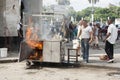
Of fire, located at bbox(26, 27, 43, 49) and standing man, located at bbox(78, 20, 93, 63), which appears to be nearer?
fire, located at bbox(26, 27, 43, 49)

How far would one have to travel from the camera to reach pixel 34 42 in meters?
13.1

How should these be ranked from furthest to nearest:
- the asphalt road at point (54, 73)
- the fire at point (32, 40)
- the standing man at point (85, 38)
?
the standing man at point (85, 38)
the fire at point (32, 40)
the asphalt road at point (54, 73)

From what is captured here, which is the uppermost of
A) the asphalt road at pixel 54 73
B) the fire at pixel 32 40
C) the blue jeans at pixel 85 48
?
the fire at pixel 32 40

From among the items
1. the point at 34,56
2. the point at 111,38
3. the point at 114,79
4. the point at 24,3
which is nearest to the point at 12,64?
the point at 34,56

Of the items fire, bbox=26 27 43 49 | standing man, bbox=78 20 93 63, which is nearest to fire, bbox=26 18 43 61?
fire, bbox=26 27 43 49

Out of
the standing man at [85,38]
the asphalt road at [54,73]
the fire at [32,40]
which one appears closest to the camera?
the asphalt road at [54,73]

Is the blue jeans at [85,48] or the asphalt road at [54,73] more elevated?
the blue jeans at [85,48]

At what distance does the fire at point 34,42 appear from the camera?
1302 cm

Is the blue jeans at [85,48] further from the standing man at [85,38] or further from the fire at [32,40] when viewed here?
the fire at [32,40]

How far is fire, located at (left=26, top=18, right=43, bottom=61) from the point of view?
1302cm

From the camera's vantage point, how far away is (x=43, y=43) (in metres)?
13.0

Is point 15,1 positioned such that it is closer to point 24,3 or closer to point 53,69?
point 24,3

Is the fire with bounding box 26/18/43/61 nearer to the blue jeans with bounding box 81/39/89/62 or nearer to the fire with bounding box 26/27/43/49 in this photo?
the fire with bounding box 26/27/43/49

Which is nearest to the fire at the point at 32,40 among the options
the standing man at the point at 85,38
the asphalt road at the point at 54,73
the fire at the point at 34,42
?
the fire at the point at 34,42
